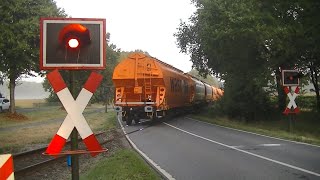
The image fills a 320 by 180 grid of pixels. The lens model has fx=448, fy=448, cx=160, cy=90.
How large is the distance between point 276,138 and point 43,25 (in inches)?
592

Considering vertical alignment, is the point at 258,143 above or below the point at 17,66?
below

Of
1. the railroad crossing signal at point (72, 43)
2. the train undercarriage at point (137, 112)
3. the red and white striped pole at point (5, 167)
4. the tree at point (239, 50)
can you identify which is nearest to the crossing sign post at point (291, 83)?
the train undercarriage at point (137, 112)

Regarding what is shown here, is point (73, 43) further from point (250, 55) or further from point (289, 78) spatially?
point (250, 55)

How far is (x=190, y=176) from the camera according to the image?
9.93 meters

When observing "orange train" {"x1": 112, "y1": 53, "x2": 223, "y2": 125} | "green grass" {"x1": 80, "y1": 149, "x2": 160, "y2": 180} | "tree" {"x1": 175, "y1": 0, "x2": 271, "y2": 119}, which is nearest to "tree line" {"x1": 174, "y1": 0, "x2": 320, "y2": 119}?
"tree" {"x1": 175, "y1": 0, "x2": 271, "y2": 119}

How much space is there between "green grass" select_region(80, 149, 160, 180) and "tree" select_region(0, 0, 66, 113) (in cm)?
2417

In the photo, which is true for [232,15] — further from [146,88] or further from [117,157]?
[117,157]

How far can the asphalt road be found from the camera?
1023 cm

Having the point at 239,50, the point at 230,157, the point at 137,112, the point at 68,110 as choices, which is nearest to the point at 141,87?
the point at 137,112

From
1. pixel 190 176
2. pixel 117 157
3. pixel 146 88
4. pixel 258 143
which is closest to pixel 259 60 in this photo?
pixel 146 88

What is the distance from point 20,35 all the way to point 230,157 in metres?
26.6

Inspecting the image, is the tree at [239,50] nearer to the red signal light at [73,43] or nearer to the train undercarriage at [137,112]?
the train undercarriage at [137,112]

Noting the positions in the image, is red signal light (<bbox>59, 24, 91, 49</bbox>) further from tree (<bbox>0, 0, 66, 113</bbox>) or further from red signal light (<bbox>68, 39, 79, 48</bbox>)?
tree (<bbox>0, 0, 66, 113</bbox>)

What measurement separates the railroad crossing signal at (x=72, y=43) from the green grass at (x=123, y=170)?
440 centimetres
